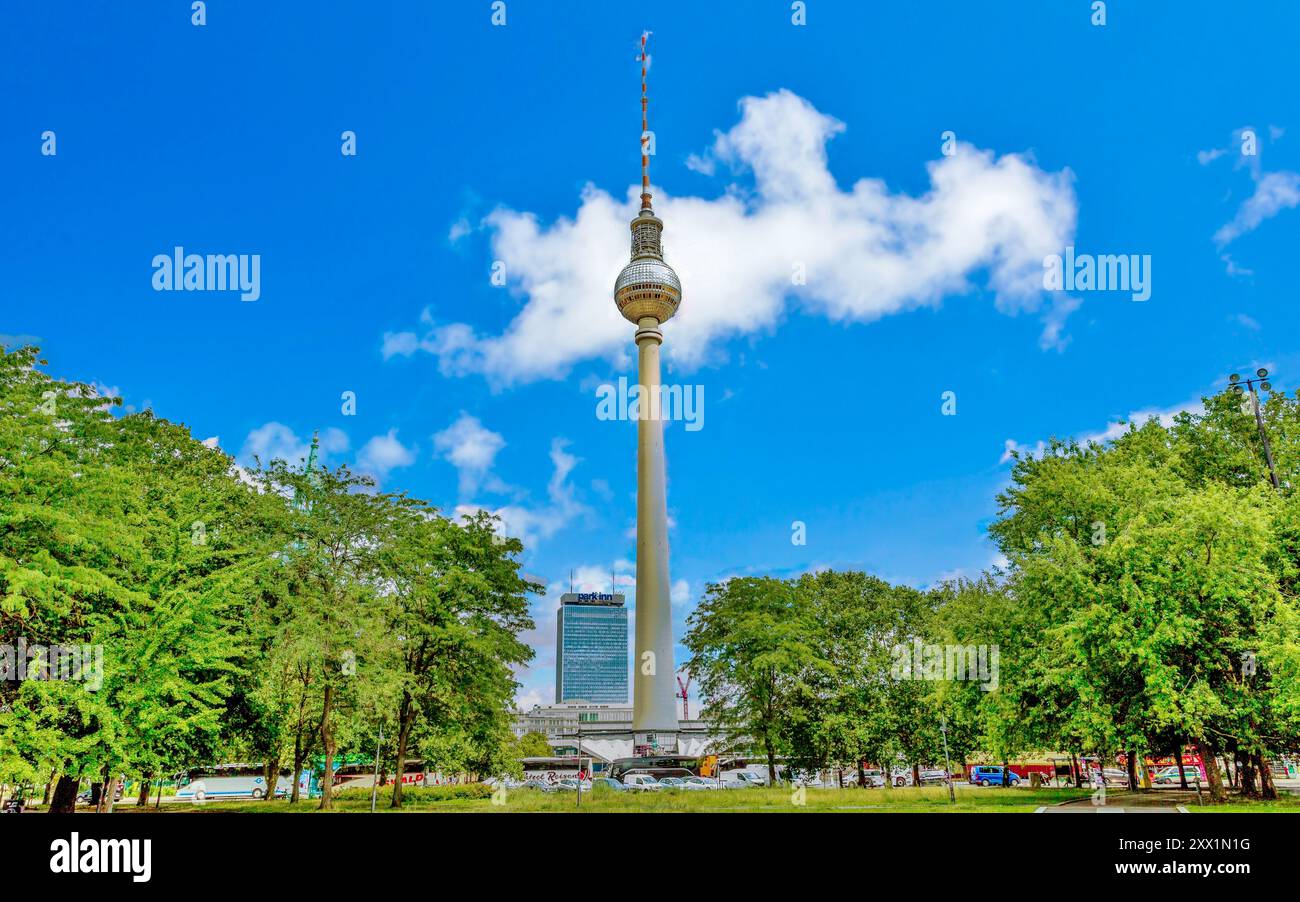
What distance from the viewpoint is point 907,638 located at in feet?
171

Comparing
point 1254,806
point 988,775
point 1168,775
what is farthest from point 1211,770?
point 1168,775

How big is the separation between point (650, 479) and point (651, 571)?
10.1m

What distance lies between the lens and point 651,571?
87.7 meters

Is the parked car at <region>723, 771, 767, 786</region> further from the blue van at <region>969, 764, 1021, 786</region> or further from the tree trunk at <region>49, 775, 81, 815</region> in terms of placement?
the tree trunk at <region>49, 775, 81, 815</region>

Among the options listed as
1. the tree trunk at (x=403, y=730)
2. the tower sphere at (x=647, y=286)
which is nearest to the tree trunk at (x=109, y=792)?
the tree trunk at (x=403, y=730)

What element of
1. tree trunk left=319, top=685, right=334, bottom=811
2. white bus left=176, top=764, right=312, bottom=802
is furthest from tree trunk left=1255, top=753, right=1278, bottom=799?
white bus left=176, top=764, right=312, bottom=802

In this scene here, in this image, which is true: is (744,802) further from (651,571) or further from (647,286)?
(647,286)

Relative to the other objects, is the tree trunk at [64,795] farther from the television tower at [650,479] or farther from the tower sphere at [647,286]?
the tower sphere at [647,286]

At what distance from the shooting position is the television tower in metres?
85.4

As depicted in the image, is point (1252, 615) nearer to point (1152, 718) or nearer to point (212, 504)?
point (1152, 718)

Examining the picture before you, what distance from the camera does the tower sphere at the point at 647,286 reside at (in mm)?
96562

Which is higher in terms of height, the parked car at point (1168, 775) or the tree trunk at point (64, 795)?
Result: the tree trunk at point (64, 795)
